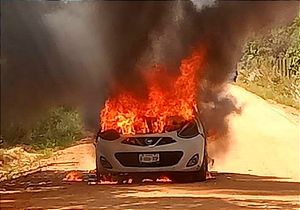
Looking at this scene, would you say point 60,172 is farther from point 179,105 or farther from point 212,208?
point 212,208

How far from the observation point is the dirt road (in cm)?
755

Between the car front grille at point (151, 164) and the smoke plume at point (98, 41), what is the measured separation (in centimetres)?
69

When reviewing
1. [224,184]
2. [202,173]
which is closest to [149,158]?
[202,173]

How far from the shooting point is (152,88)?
30.1ft

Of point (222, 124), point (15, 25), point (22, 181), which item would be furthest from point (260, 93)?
point (15, 25)

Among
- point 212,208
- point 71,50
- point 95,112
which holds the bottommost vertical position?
point 212,208

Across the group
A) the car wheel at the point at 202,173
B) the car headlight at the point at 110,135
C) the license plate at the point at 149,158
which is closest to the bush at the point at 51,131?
the car headlight at the point at 110,135

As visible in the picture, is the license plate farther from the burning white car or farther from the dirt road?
the dirt road

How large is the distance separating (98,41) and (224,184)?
7.87 feet

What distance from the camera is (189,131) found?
8914 millimetres

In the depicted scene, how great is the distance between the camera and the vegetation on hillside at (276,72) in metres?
12.7

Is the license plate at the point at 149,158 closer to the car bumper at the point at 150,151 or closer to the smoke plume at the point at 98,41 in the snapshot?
the car bumper at the point at 150,151

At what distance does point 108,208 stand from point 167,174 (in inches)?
67.0

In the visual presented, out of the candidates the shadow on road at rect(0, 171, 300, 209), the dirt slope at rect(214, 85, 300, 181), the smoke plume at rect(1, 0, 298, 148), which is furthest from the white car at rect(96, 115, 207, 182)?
the dirt slope at rect(214, 85, 300, 181)
